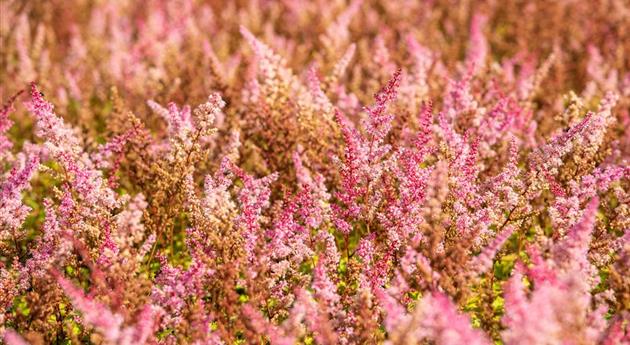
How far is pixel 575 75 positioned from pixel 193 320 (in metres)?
7.28

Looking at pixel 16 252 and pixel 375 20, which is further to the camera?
pixel 375 20

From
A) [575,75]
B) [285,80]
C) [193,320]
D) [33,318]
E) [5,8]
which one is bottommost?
[33,318]

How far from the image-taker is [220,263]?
172 inches

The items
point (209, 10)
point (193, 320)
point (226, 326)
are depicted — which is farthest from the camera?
point (209, 10)

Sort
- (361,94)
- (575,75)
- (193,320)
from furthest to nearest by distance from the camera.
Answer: (575,75) < (361,94) < (193,320)

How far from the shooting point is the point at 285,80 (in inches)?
247

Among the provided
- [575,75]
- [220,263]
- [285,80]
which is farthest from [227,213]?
[575,75]

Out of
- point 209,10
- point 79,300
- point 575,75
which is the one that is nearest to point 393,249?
point 79,300

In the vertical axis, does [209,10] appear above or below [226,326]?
above

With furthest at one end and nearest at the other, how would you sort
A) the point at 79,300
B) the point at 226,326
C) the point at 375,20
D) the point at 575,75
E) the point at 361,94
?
the point at 375,20
the point at 575,75
the point at 361,94
the point at 226,326
the point at 79,300

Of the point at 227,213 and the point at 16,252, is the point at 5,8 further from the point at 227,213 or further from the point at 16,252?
the point at 227,213

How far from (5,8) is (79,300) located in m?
7.44

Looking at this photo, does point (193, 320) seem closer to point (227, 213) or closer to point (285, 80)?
point (227, 213)

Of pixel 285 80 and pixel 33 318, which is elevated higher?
pixel 285 80
